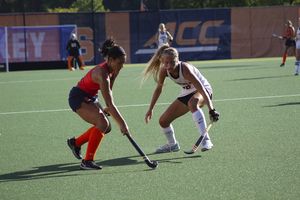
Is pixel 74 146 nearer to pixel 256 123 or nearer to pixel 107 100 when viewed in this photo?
pixel 107 100

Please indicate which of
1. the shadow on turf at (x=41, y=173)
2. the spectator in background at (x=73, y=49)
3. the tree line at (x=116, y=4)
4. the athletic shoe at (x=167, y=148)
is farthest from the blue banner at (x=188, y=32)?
Result: the shadow on turf at (x=41, y=173)

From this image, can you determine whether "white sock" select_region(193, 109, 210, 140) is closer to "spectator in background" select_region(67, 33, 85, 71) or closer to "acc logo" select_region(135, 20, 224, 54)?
"spectator in background" select_region(67, 33, 85, 71)

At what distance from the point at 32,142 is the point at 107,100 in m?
A: 1.97

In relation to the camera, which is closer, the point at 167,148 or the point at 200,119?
the point at 200,119

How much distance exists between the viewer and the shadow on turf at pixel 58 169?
382 centimetres

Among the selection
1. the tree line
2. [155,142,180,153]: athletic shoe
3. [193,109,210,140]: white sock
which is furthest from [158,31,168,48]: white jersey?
[193,109,210,140]: white sock

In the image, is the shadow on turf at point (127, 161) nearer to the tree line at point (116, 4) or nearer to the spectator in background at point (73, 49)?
the spectator in background at point (73, 49)

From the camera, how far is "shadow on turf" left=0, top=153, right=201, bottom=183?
150 inches

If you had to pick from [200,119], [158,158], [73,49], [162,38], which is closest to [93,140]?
[158,158]

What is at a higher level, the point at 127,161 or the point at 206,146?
the point at 206,146

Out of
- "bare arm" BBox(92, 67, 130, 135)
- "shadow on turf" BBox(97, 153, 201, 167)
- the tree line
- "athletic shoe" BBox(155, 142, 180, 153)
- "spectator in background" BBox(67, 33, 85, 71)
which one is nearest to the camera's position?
"bare arm" BBox(92, 67, 130, 135)

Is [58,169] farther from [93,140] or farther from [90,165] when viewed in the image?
[93,140]

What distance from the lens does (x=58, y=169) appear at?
4.06 m

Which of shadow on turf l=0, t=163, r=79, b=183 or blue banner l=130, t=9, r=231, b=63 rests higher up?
blue banner l=130, t=9, r=231, b=63
